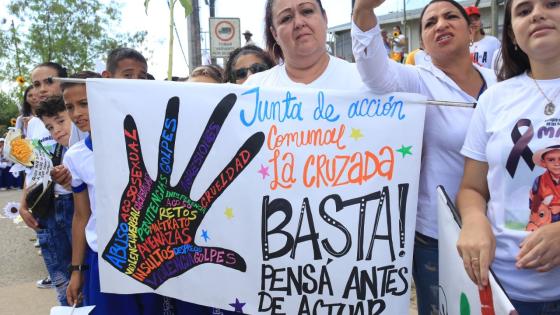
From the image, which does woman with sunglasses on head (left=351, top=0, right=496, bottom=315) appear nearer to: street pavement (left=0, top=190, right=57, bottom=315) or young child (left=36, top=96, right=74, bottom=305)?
young child (left=36, top=96, right=74, bottom=305)

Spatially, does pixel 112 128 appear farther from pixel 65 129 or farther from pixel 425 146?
pixel 425 146

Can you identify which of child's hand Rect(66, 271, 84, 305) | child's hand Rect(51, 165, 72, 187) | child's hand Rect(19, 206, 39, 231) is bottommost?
child's hand Rect(66, 271, 84, 305)

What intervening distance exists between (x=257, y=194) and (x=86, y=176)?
3.18 feet

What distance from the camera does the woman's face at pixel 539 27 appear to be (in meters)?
1.48

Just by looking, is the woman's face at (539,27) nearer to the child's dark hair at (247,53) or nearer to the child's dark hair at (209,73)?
the child's dark hair at (247,53)

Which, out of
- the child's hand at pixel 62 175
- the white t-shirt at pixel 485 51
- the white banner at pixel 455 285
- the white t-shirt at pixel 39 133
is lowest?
the white banner at pixel 455 285

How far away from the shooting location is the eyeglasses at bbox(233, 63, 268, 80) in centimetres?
291

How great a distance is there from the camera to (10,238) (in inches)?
266

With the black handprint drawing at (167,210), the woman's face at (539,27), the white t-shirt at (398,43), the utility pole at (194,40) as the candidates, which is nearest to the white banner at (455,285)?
the woman's face at (539,27)

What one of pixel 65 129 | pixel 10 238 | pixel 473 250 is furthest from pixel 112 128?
pixel 10 238

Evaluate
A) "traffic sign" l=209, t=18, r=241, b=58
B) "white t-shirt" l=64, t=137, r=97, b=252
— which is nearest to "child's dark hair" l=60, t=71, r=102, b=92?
"white t-shirt" l=64, t=137, r=97, b=252

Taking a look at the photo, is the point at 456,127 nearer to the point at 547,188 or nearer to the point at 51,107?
the point at 547,188

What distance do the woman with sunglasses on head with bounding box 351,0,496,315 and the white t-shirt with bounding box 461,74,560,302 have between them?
0.31 m

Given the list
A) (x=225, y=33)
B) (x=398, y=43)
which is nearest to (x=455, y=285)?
(x=225, y=33)
